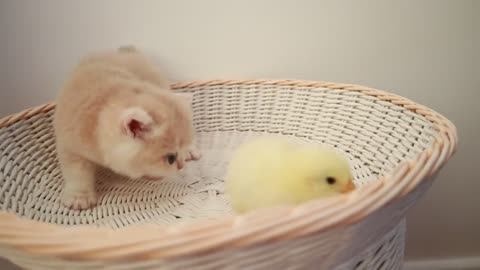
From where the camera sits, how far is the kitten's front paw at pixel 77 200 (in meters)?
0.85

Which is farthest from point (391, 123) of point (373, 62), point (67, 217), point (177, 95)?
point (67, 217)

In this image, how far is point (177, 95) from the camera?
0.84 metres

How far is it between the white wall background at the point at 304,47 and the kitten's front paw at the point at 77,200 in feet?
1.27

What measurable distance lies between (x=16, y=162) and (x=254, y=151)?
0.57 m

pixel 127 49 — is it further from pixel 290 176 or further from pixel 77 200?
pixel 290 176

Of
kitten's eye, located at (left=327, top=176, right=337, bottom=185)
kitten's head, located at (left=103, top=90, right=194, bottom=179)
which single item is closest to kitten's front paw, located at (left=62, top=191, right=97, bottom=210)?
kitten's head, located at (left=103, top=90, right=194, bottom=179)

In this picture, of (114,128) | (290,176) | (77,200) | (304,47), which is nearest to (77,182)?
(77,200)

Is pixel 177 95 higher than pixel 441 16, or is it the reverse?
pixel 441 16

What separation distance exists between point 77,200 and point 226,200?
1.11 ft

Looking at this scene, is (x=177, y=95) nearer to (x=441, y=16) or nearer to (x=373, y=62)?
(x=373, y=62)

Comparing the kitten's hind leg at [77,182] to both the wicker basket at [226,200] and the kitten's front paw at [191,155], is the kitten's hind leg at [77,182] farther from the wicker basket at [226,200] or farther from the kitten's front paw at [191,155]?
the kitten's front paw at [191,155]

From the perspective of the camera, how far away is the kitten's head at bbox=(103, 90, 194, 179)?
2.35 feet

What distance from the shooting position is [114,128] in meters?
0.73

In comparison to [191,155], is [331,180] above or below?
above
